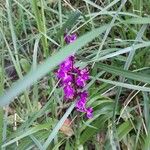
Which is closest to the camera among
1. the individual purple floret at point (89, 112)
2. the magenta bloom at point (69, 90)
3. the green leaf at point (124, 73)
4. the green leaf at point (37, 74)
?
the green leaf at point (37, 74)

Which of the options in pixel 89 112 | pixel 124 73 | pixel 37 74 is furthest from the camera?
pixel 89 112

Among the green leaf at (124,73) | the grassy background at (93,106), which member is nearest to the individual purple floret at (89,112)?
the grassy background at (93,106)

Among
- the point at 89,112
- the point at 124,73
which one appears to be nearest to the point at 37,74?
the point at 124,73

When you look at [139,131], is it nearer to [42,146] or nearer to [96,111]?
[96,111]

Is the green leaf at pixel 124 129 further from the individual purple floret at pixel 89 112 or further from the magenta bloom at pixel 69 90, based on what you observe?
the magenta bloom at pixel 69 90

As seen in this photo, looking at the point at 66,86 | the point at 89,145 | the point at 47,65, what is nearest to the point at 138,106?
the point at 89,145

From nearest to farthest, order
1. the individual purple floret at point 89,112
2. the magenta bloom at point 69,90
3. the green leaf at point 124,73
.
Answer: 1. the green leaf at point 124,73
2. the magenta bloom at point 69,90
3. the individual purple floret at point 89,112

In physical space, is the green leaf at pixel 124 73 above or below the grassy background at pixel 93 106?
above

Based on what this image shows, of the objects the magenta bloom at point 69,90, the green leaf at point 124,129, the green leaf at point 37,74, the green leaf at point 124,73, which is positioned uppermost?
the green leaf at point 37,74

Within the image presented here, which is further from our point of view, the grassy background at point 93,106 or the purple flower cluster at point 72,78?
the grassy background at point 93,106

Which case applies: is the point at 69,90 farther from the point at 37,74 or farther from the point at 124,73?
the point at 37,74

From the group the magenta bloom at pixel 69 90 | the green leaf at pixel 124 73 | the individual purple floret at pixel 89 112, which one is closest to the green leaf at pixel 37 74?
the green leaf at pixel 124 73
